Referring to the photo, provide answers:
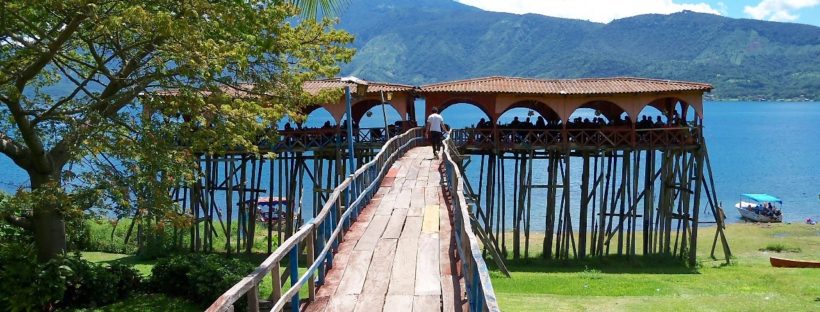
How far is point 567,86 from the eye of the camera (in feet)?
94.5

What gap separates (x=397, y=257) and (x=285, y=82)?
785cm

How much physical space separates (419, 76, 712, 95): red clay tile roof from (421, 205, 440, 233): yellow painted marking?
569 inches

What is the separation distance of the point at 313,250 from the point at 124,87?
8218 millimetres

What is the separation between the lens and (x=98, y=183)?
13359mm

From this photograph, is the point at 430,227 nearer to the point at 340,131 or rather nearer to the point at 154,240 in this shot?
the point at 340,131

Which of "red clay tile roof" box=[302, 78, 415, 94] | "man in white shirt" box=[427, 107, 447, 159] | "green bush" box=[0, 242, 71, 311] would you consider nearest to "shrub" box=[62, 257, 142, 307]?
"green bush" box=[0, 242, 71, 311]

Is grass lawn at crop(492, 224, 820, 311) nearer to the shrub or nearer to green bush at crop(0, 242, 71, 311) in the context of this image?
the shrub

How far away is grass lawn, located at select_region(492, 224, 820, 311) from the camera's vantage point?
16.4 m

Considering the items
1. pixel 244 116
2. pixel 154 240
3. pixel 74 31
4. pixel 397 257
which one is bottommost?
pixel 154 240

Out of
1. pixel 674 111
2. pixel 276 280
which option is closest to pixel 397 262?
pixel 276 280

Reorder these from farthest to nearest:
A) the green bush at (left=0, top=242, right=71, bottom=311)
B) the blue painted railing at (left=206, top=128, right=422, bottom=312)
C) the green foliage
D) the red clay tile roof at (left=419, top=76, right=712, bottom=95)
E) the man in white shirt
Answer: the green foliage → the red clay tile roof at (left=419, top=76, right=712, bottom=95) → the man in white shirt → the green bush at (left=0, top=242, right=71, bottom=311) → the blue painted railing at (left=206, top=128, right=422, bottom=312)

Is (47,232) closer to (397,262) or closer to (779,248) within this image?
(397,262)

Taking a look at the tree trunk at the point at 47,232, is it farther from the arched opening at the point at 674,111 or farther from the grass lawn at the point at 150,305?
the arched opening at the point at 674,111

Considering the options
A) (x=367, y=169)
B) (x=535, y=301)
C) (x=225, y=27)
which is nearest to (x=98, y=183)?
(x=225, y=27)
